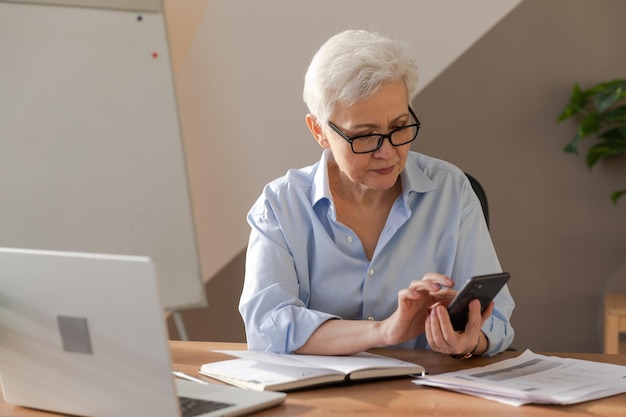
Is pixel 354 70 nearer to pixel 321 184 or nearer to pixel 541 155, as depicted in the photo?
pixel 321 184

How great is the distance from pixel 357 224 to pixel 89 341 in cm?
83

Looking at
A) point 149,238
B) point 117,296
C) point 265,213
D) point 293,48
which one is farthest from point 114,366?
point 293,48

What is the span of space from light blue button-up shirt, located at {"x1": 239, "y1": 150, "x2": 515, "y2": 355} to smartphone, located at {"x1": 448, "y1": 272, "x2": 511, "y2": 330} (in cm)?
31

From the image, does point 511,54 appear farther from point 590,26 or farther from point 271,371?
point 271,371

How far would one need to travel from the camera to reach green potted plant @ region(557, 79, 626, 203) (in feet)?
9.75

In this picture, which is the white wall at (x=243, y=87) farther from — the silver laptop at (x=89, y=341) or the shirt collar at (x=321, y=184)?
the silver laptop at (x=89, y=341)

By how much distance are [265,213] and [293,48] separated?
5.30 ft

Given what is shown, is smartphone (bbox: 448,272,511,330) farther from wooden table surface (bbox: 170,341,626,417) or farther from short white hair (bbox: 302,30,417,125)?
short white hair (bbox: 302,30,417,125)

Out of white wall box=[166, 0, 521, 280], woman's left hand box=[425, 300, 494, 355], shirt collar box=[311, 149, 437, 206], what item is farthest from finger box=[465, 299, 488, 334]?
white wall box=[166, 0, 521, 280]

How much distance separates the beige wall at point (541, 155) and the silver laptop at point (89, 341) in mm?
2087

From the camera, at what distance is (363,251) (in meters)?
1.84

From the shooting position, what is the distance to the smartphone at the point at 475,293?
1.38m

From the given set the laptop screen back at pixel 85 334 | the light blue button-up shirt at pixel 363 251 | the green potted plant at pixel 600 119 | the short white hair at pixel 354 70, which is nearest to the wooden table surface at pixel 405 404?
the laptop screen back at pixel 85 334

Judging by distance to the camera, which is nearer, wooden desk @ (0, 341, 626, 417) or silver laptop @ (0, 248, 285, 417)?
silver laptop @ (0, 248, 285, 417)
